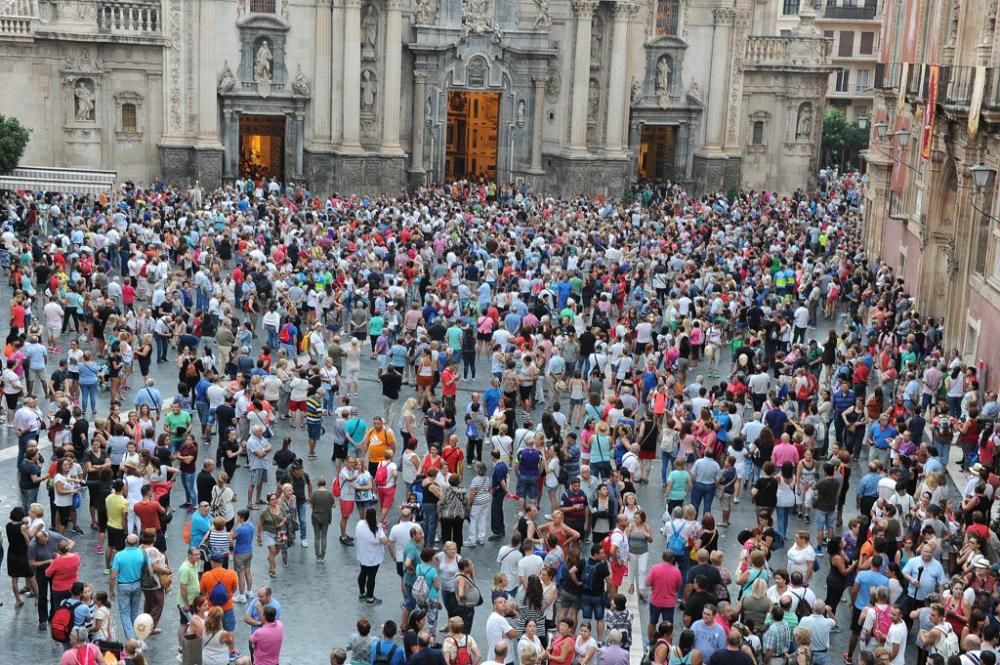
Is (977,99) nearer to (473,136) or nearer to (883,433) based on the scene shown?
(883,433)

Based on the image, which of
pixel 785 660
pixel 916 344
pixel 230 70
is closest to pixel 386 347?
pixel 916 344

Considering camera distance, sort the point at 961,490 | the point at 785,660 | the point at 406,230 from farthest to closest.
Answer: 1. the point at 406,230
2. the point at 961,490
3. the point at 785,660

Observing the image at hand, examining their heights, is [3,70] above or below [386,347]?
above

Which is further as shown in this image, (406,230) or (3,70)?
(3,70)

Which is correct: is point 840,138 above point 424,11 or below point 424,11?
below

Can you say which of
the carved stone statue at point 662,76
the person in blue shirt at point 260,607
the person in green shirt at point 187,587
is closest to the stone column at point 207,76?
the carved stone statue at point 662,76

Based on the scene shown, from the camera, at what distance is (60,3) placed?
47.1 m

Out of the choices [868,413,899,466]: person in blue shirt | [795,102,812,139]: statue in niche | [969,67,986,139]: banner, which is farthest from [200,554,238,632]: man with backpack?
[795,102,812,139]: statue in niche

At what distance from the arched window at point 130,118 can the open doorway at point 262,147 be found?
3641 millimetres

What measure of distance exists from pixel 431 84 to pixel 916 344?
28035 mm

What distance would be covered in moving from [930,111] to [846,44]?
52.0 metres

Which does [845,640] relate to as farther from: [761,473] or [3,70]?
[3,70]

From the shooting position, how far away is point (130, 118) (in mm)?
48688

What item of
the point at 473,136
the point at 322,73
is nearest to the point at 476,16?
the point at 473,136
